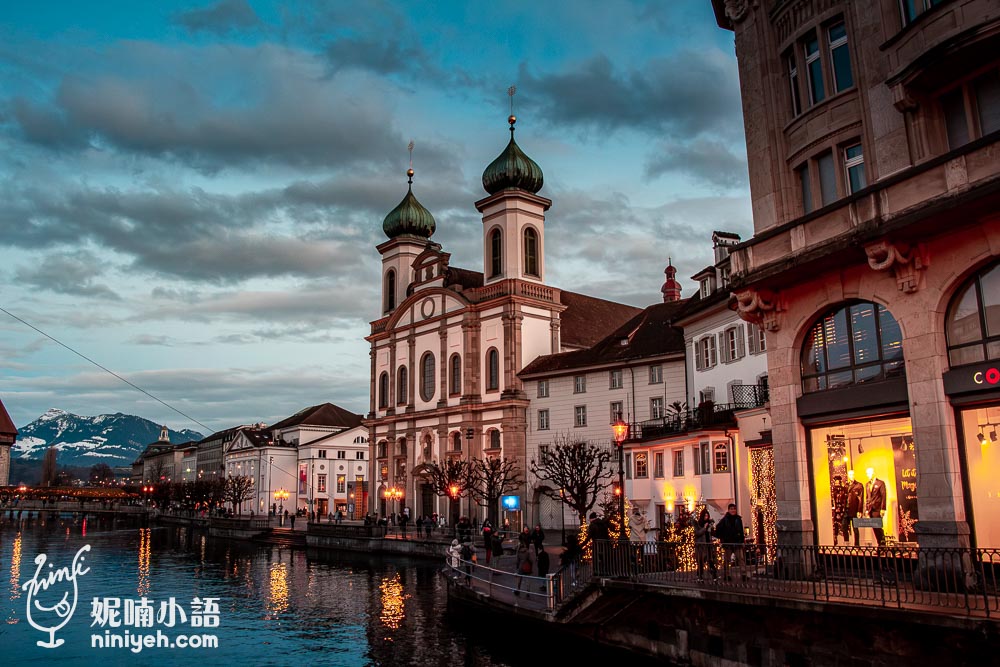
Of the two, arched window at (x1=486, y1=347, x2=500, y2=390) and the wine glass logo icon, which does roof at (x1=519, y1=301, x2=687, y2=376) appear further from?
the wine glass logo icon

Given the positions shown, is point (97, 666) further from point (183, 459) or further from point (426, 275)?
point (183, 459)

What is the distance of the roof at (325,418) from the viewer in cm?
11888

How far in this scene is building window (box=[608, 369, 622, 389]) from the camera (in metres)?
59.4

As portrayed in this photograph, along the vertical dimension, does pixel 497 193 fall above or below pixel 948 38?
above

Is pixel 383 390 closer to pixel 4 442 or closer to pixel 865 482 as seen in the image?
pixel 865 482

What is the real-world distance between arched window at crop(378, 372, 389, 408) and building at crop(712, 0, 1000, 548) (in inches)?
2493

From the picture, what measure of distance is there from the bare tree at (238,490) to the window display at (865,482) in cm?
9911

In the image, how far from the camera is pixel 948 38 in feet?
53.0

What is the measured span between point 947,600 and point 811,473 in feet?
20.8

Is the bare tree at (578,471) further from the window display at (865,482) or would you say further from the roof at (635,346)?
the window display at (865,482)

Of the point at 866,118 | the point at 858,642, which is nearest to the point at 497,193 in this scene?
the point at 866,118

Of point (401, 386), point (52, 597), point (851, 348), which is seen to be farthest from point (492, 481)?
point (851, 348)

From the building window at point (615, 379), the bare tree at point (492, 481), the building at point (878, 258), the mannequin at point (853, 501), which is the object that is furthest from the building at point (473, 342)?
the mannequin at point (853, 501)

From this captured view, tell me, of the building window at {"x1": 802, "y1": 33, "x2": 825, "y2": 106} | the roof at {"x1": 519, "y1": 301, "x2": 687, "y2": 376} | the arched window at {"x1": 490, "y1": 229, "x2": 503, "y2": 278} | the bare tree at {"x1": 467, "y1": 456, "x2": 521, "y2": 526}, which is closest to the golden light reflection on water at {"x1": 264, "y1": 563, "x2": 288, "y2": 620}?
the bare tree at {"x1": 467, "y1": 456, "x2": 521, "y2": 526}
